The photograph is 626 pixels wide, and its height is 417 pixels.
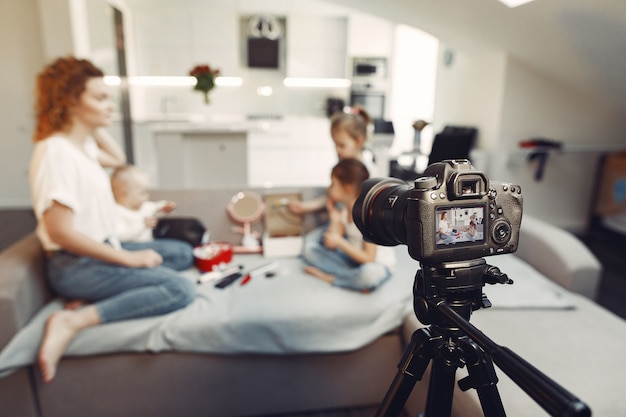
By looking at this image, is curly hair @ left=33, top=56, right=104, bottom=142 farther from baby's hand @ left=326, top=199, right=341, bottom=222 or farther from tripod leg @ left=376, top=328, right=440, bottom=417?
tripod leg @ left=376, top=328, right=440, bottom=417

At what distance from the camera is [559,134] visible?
10.1ft

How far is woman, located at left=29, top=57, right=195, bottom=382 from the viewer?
1.17 m

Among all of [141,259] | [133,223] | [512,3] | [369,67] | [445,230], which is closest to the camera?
[445,230]

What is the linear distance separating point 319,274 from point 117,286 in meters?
0.67

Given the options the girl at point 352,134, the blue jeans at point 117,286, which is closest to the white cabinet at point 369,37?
the girl at point 352,134

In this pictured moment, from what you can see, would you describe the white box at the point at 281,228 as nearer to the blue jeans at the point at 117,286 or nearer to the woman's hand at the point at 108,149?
the blue jeans at the point at 117,286

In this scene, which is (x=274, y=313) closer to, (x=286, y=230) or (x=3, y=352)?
(x=286, y=230)

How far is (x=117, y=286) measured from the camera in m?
1.27

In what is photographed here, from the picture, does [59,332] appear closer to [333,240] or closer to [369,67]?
[333,240]

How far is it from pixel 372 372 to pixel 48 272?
1.08m

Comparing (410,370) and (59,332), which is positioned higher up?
(410,370)

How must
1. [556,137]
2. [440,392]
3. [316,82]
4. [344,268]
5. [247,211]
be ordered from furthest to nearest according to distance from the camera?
[316,82] → [556,137] → [247,211] → [344,268] → [440,392]

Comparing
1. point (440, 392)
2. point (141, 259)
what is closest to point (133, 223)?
point (141, 259)

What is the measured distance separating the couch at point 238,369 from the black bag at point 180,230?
17.2 inches
